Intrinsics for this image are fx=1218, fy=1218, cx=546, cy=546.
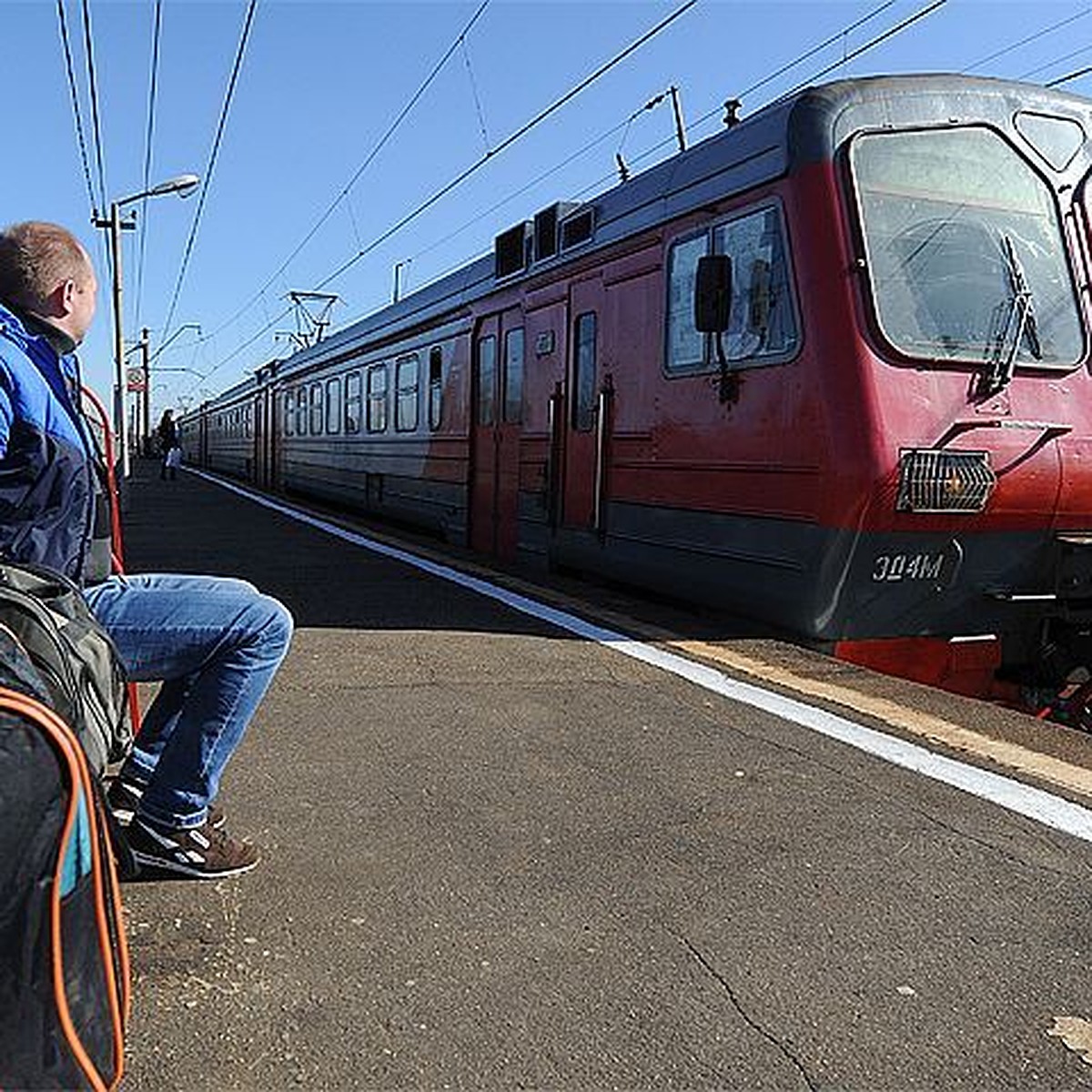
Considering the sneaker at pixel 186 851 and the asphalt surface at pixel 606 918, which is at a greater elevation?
the sneaker at pixel 186 851

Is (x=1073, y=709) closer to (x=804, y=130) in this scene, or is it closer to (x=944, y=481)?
(x=944, y=481)

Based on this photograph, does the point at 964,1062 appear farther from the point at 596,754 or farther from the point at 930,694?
the point at 930,694

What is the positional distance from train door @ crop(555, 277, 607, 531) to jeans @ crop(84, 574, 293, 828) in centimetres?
558

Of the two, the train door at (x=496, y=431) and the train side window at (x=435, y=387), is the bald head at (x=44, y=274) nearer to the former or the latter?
the train door at (x=496, y=431)

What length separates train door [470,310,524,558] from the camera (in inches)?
423

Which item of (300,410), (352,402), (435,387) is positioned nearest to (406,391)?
(435,387)

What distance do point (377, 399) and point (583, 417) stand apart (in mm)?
7741

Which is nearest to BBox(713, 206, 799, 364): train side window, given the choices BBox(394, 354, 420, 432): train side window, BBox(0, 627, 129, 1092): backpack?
BBox(0, 627, 129, 1092): backpack

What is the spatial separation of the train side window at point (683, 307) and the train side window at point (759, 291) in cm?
31

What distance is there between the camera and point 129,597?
317 centimetres

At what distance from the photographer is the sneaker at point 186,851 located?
3.35 meters

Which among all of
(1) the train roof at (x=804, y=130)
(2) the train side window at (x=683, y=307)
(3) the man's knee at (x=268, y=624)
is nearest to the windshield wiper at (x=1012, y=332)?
(1) the train roof at (x=804, y=130)

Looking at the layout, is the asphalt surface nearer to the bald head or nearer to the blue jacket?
the blue jacket

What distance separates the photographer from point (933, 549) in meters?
6.27
